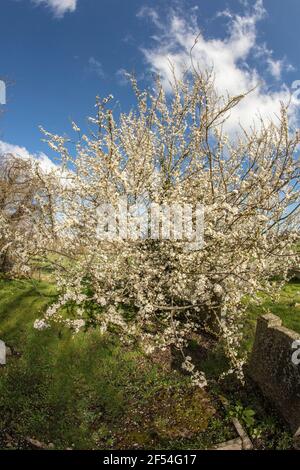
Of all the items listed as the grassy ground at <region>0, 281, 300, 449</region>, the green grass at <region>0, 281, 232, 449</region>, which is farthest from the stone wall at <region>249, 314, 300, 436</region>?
the green grass at <region>0, 281, 232, 449</region>

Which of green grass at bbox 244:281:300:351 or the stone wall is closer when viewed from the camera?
the stone wall

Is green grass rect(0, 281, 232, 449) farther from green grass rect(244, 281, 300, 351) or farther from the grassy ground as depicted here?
green grass rect(244, 281, 300, 351)

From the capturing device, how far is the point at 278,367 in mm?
7652

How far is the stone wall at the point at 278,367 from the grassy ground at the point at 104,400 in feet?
1.14

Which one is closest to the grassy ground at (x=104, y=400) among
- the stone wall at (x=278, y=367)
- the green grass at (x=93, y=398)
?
the green grass at (x=93, y=398)

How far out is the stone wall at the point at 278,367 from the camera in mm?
7059

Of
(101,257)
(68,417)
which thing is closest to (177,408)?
(68,417)

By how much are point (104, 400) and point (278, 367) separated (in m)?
4.16

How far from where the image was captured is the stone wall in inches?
278

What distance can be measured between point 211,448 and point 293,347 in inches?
104

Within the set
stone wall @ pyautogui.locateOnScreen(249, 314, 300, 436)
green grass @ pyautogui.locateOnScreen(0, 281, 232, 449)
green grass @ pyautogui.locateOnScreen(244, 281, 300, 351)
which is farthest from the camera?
green grass @ pyautogui.locateOnScreen(244, 281, 300, 351)

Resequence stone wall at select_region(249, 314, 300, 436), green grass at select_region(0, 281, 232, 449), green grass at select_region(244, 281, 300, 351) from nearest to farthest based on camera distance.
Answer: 1. stone wall at select_region(249, 314, 300, 436)
2. green grass at select_region(0, 281, 232, 449)
3. green grass at select_region(244, 281, 300, 351)

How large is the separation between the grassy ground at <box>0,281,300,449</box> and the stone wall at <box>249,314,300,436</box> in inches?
13.7
